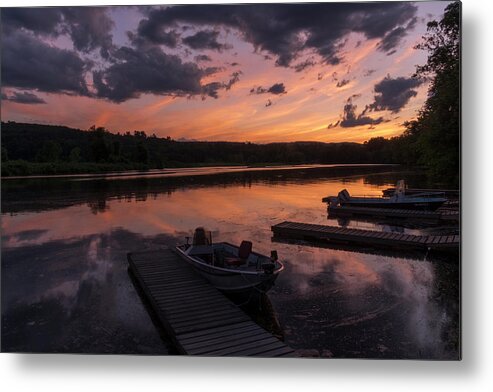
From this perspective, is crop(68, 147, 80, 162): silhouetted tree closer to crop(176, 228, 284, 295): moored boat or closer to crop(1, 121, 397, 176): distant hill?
crop(1, 121, 397, 176): distant hill

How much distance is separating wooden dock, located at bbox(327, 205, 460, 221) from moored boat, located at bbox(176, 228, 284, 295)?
9.40 meters

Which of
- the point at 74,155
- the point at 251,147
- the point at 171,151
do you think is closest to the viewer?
the point at 251,147

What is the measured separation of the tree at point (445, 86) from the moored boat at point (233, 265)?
2753mm

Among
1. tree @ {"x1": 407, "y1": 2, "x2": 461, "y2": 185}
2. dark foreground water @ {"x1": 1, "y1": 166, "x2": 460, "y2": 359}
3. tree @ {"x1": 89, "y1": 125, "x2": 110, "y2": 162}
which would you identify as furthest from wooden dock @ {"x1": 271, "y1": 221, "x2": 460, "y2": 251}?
tree @ {"x1": 89, "y1": 125, "x2": 110, "y2": 162}

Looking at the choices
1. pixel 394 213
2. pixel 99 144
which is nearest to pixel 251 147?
pixel 99 144

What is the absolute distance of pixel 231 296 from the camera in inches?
259

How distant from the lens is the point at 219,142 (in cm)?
736

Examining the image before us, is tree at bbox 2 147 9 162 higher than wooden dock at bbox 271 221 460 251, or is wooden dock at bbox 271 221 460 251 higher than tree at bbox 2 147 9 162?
tree at bbox 2 147 9 162

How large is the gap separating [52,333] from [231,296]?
8.26ft

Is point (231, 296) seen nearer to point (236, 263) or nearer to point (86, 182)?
point (236, 263)

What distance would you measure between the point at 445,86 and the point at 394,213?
10.6 meters

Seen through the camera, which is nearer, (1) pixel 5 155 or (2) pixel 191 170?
(1) pixel 5 155

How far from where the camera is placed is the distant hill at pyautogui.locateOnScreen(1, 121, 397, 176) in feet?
22.7

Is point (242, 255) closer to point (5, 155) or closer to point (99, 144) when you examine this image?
point (99, 144)
